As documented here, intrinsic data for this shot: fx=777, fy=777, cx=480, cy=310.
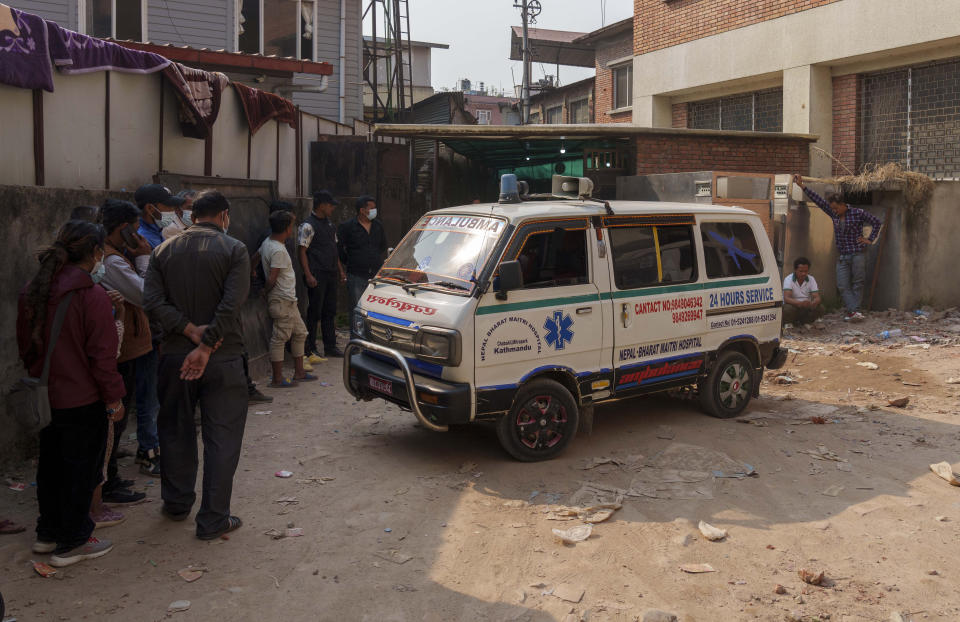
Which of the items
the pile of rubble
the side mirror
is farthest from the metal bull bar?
the pile of rubble

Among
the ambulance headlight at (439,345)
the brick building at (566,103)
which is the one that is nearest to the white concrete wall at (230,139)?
the ambulance headlight at (439,345)

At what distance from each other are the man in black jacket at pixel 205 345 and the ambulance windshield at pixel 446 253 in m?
1.72

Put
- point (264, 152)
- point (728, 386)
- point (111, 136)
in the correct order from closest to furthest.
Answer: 1. point (111, 136)
2. point (728, 386)
3. point (264, 152)

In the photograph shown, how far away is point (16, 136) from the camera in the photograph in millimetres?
5820

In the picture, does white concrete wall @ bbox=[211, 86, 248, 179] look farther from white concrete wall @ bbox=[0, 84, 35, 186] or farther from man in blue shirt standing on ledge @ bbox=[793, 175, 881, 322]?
man in blue shirt standing on ledge @ bbox=[793, 175, 881, 322]

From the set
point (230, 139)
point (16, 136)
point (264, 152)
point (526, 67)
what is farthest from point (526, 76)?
point (16, 136)

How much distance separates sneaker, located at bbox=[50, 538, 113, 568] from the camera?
4.17 meters

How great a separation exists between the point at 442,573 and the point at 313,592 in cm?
70

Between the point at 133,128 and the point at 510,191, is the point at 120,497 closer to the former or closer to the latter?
the point at 510,191

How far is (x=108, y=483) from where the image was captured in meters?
5.09

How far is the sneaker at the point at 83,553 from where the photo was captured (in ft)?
13.7

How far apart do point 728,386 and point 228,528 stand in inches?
183

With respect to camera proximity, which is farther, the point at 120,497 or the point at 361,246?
the point at 361,246

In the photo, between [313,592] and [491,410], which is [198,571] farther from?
[491,410]
